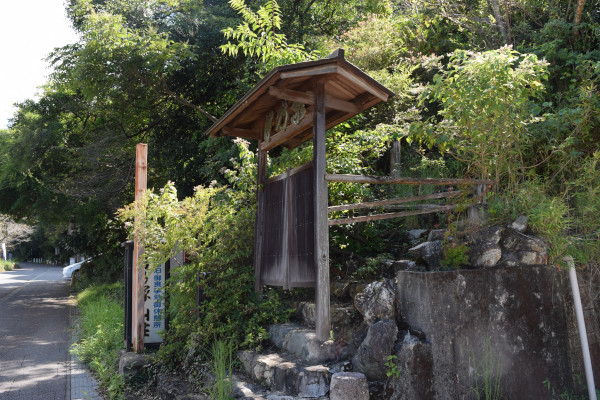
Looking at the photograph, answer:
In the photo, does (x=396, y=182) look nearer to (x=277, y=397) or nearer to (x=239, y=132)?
(x=277, y=397)

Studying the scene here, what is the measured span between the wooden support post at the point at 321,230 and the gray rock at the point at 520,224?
204 cm

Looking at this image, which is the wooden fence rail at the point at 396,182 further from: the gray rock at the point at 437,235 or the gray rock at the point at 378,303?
the gray rock at the point at 378,303

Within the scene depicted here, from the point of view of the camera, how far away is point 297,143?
7.24 m

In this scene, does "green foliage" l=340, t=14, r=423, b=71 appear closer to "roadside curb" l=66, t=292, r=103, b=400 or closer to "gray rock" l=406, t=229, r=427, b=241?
"gray rock" l=406, t=229, r=427, b=241

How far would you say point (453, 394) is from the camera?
4.41 m

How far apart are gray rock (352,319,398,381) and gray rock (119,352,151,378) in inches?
154

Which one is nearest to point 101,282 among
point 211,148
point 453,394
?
point 211,148

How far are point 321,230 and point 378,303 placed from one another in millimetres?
1004

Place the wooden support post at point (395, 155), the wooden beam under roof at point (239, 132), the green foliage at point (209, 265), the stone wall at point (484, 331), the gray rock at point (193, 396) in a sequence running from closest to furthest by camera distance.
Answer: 1. the stone wall at point (484, 331)
2. the gray rock at point (193, 396)
3. the green foliage at point (209, 265)
4. the wooden beam under roof at point (239, 132)
5. the wooden support post at point (395, 155)

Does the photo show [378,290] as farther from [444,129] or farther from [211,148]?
[211,148]

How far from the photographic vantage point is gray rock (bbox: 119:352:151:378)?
7.07 meters

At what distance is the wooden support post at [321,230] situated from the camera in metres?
5.09

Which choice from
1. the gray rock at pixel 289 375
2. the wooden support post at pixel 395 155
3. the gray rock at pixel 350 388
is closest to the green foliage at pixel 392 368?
the gray rock at pixel 350 388

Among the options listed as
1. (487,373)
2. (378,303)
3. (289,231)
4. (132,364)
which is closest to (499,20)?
(289,231)
